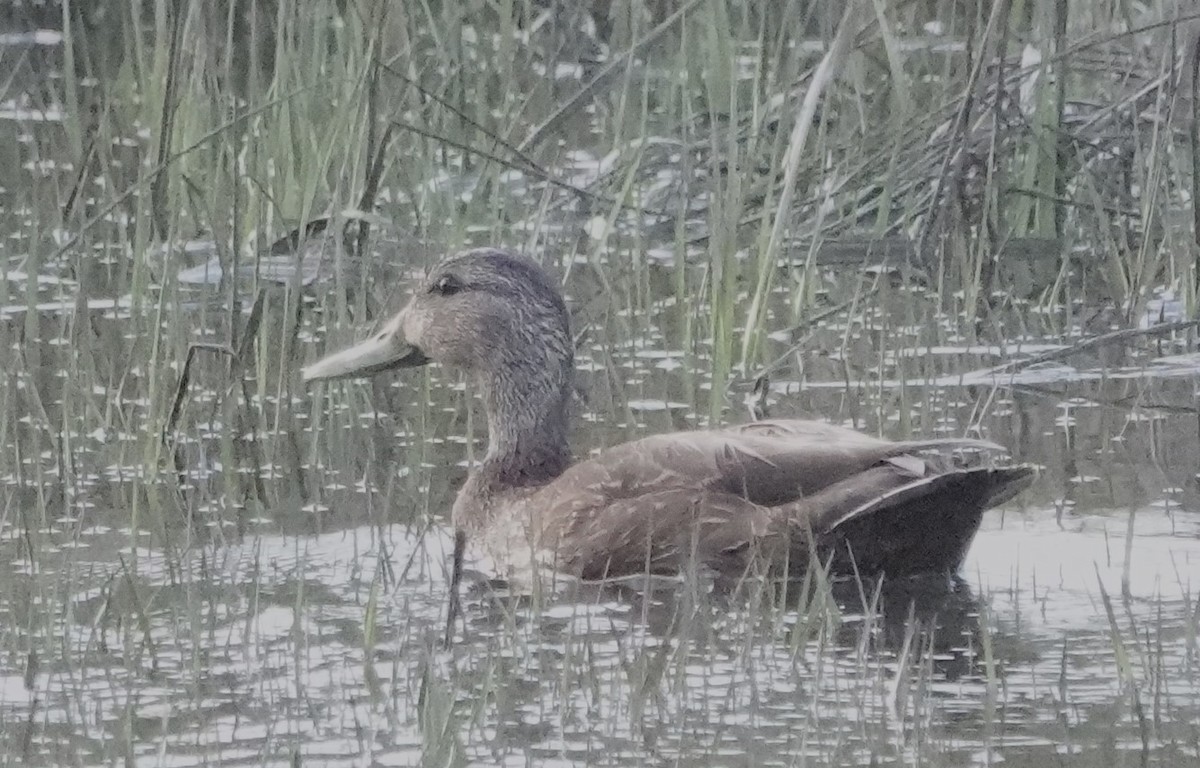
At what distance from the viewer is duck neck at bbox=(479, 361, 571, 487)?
21.6 ft

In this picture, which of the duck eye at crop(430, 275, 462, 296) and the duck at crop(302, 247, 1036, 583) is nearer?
the duck at crop(302, 247, 1036, 583)

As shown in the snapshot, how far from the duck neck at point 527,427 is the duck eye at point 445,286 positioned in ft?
0.84

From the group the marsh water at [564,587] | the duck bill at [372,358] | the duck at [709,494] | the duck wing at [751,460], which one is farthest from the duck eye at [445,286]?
the duck wing at [751,460]

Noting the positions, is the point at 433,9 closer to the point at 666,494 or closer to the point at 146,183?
the point at 146,183

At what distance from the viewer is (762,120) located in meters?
7.82

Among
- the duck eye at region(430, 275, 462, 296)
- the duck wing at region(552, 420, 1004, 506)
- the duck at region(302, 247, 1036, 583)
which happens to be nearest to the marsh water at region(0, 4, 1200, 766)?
the duck at region(302, 247, 1036, 583)

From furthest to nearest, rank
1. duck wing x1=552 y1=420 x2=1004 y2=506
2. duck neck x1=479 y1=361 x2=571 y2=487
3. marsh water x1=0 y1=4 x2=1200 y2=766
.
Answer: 1. duck neck x1=479 y1=361 x2=571 y2=487
2. duck wing x1=552 y1=420 x2=1004 y2=506
3. marsh water x1=0 y1=4 x2=1200 y2=766

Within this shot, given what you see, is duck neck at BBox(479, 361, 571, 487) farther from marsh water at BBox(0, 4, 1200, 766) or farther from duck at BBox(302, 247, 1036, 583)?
marsh water at BBox(0, 4, 1200, 766)

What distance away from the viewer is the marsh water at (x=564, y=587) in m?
4.43

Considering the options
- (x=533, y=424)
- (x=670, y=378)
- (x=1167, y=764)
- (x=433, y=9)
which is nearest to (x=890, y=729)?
(x=1167, y=764)

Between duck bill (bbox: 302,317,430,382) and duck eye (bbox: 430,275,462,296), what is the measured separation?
130 mm

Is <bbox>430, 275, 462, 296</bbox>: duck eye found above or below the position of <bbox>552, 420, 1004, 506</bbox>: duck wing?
above

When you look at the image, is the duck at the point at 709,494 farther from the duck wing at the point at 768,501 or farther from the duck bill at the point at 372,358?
the duck bill at the point at 372,358

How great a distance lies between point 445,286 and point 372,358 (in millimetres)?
267
